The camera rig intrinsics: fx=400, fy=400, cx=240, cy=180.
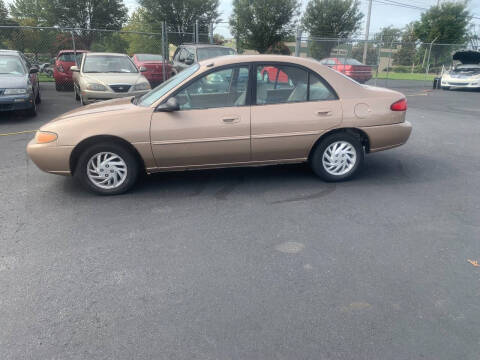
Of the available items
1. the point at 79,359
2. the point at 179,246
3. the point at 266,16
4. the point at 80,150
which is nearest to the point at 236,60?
the point at 80,150

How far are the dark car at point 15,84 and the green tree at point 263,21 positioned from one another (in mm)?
16515

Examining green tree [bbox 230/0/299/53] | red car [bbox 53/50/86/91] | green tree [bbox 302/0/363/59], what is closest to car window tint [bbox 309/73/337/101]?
red car [bbox 53/50/86/91]

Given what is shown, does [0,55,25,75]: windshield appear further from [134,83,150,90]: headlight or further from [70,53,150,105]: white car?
[134,83,150,90]: headlight

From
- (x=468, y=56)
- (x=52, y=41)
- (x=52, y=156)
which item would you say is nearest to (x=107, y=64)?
(x=52, y=156)

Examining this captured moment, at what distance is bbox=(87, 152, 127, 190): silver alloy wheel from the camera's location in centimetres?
480

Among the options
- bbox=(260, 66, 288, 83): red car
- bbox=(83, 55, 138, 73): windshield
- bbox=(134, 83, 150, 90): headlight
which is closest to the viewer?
bbox=(260, 66, 288, 83): red car

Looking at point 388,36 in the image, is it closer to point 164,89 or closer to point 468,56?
point 468,56

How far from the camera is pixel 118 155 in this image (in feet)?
15.7

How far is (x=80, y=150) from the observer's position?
4.80m

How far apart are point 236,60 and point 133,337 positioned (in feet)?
11.6

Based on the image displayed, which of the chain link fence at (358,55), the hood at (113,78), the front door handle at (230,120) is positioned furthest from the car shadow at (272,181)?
the chain link fence at (358,55)

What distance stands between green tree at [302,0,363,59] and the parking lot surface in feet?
82.2

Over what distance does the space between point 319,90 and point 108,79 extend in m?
7.28

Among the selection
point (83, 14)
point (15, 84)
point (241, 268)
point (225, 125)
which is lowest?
point (241, 268)
